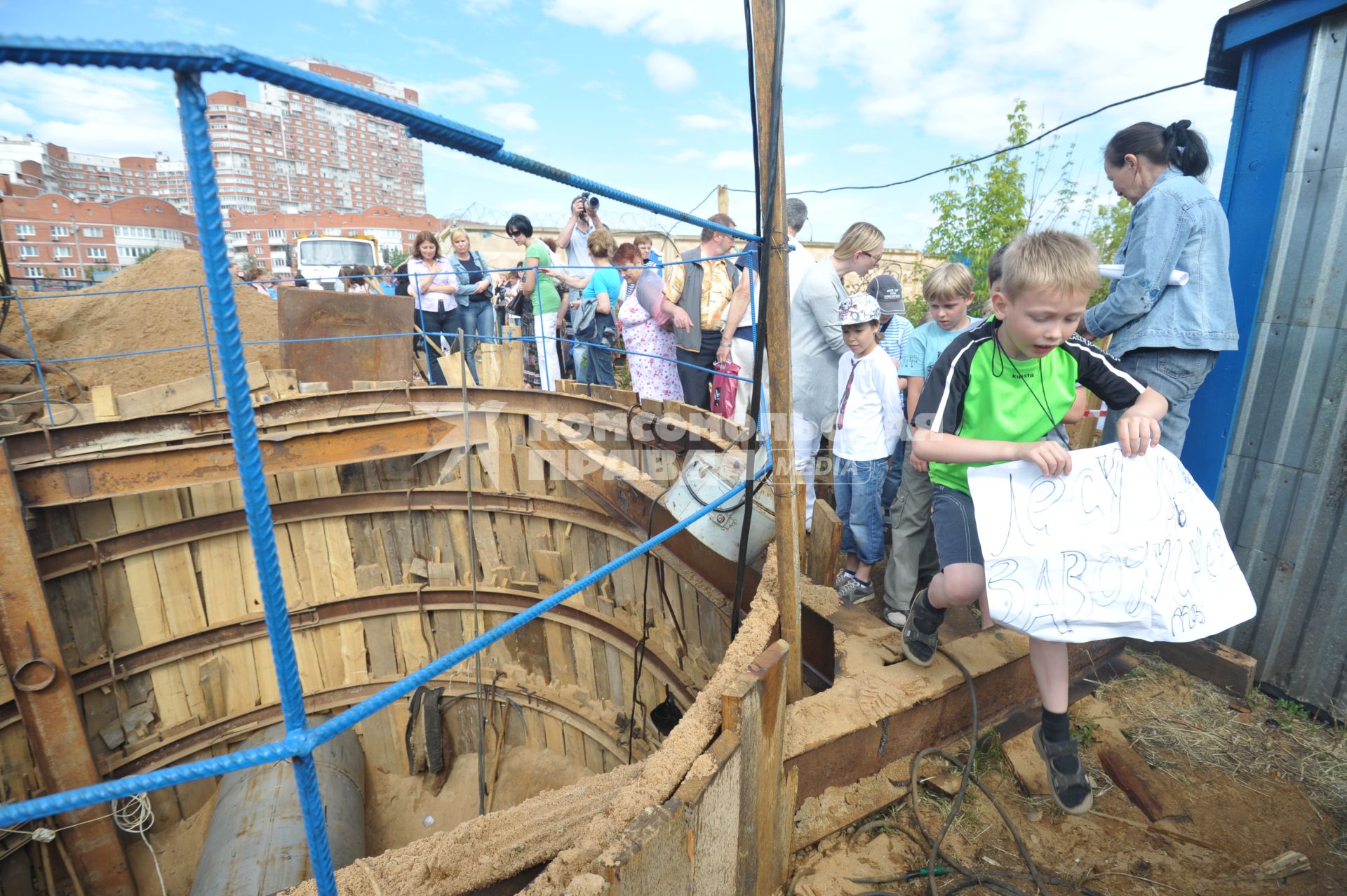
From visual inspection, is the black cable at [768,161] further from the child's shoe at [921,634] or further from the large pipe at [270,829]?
the large pipe at [270,829]

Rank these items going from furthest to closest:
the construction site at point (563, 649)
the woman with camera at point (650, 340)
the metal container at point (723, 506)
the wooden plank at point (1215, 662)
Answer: the woman with camera at point (650, 340) < the metal container at point (723, 506) < the wooden plank at point (1215, 662) < the construction site at point (563, 649)

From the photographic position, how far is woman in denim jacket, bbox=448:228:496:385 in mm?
7777

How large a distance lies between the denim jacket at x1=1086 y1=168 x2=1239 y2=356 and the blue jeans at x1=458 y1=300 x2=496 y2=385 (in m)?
6.86

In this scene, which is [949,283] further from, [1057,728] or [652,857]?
[652,857]

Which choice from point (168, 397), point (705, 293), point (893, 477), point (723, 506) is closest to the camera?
point (723, 506)

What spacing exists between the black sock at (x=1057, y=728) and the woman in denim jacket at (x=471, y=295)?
6.73m

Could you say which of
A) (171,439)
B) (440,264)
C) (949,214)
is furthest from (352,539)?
(949,214)

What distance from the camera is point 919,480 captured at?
3.09 m

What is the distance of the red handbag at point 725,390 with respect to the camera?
16.7 ft

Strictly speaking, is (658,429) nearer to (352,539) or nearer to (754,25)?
(754,25)

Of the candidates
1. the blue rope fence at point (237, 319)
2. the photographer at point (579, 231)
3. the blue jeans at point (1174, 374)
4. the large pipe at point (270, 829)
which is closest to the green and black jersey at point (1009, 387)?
the blue jeans at point (1174, 374)

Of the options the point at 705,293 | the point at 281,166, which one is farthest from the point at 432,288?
the point at 281,166

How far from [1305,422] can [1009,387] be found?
5.86 ft

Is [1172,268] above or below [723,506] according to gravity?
above
